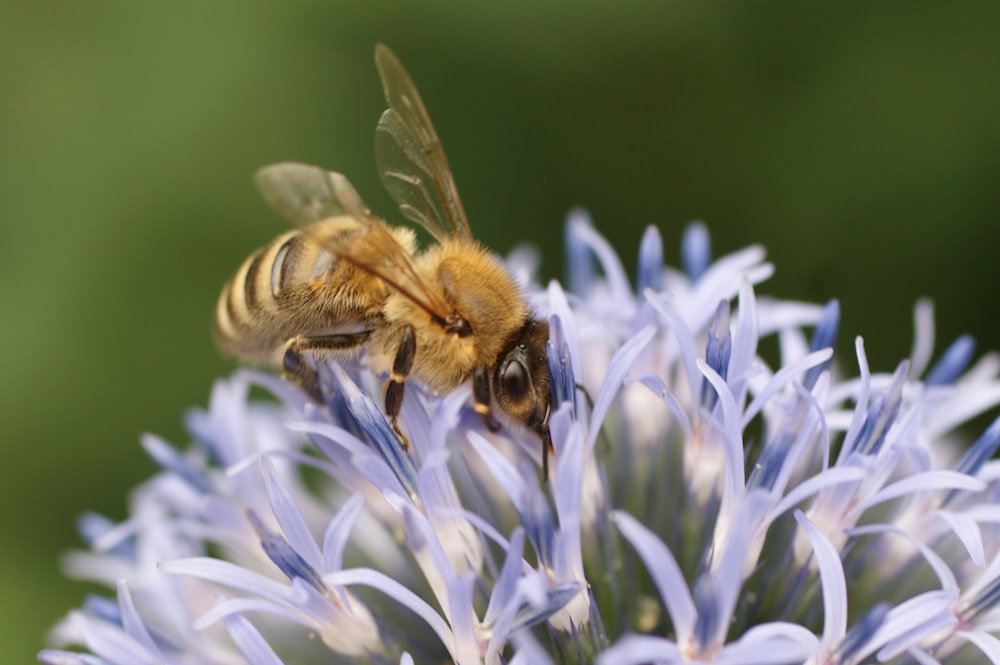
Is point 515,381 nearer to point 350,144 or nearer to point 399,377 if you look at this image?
point 399,377

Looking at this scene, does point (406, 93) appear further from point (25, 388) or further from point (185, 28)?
point (25, 388)

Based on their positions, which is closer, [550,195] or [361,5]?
[361,5]

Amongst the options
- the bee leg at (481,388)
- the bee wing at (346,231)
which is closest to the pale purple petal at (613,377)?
the bee leg at (481,388)

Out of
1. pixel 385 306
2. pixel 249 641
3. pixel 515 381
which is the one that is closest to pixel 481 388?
pixel 515 381

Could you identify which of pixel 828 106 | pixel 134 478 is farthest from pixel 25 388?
pixel 828 106

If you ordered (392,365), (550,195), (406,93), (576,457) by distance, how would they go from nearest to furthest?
(576,457) < (392,365) < (406,93) < (550,195)

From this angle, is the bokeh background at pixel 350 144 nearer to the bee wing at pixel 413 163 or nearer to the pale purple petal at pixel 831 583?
the bee wing at pixel 413 163

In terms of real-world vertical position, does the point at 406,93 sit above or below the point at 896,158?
above
